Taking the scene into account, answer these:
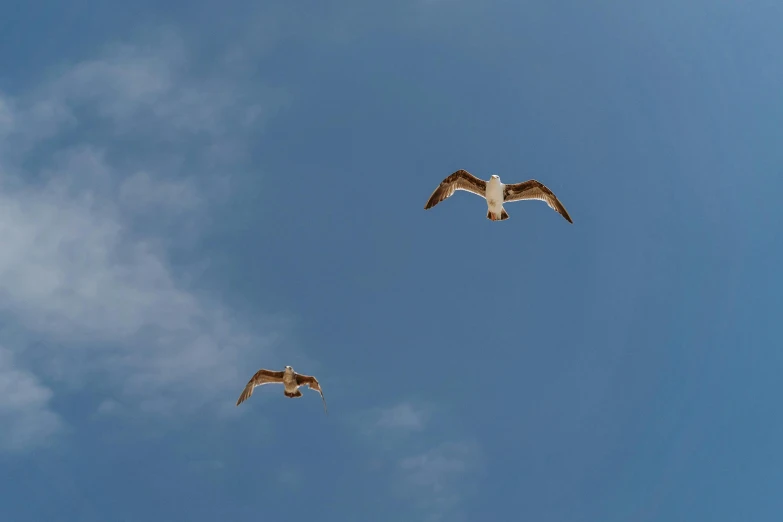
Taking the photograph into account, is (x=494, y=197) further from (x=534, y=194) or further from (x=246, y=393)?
(x=246, y=393)

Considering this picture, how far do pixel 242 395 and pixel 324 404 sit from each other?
288 inches

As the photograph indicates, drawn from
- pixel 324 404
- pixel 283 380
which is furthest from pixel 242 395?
pixel 324 404

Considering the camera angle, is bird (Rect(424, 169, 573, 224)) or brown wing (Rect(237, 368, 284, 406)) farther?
brown wing (Rect(237, 368, 284, 406))

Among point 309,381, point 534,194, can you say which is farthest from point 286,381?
point 534,194

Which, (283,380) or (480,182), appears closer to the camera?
(480,182)

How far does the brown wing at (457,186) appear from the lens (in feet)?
163

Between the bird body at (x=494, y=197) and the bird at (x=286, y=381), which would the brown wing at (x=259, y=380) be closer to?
the bird at (x=286, y=381)

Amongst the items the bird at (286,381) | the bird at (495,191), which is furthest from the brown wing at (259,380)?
the bird at (495,191)

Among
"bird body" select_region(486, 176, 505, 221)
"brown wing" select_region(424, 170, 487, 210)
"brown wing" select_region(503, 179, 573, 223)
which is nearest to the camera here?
"bird body" select_region(486, 176, 505, 221)

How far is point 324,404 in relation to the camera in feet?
175

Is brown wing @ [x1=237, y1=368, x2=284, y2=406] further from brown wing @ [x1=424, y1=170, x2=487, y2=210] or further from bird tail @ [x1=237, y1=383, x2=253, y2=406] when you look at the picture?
brown wing @ [x1=424, y1=170, x2=487, y2=210]

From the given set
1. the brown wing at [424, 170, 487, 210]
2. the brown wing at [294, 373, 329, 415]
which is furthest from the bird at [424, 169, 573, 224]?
the brown wing at [294, 373, 329, 415]

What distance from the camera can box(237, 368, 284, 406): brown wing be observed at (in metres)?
55.8

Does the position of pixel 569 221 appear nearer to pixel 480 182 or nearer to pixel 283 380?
pixel 480 182
